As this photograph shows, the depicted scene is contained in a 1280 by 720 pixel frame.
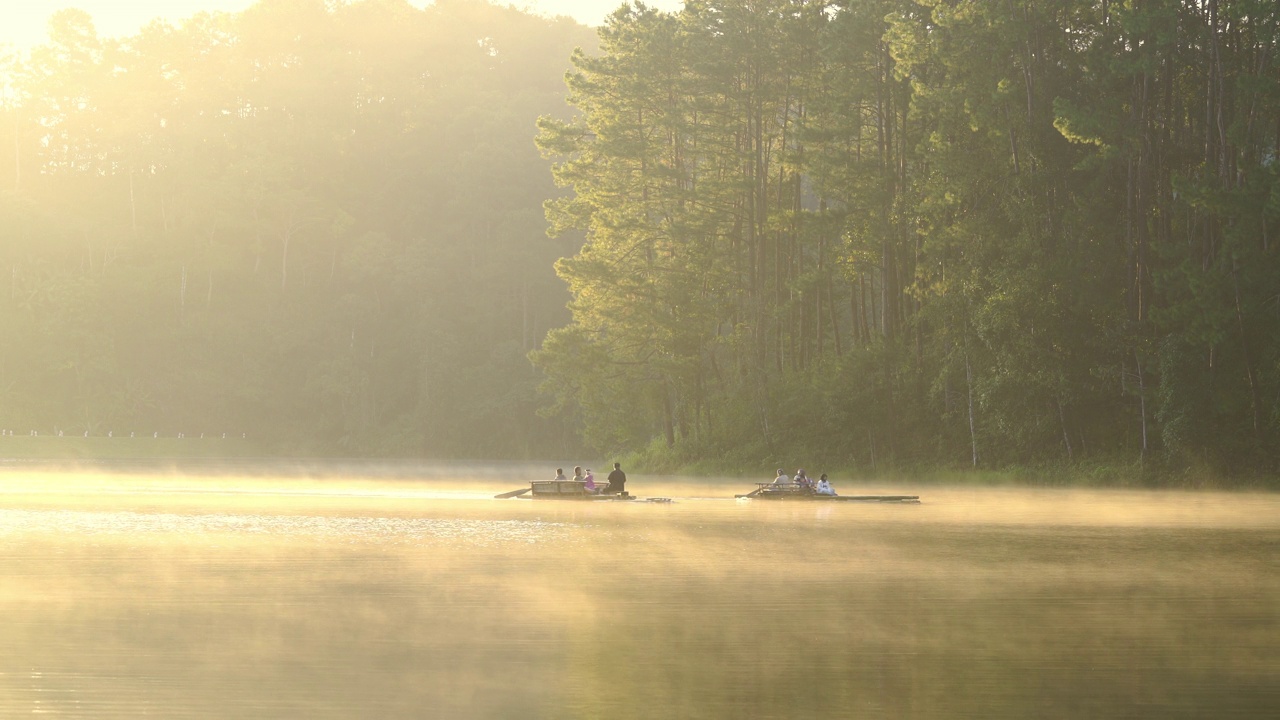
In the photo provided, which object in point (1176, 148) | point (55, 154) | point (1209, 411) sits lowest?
point (1209, 411)

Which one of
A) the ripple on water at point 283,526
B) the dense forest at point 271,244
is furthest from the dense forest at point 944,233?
the dense forest at point 271,244


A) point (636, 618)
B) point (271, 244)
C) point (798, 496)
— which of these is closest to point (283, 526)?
point (636, 618)

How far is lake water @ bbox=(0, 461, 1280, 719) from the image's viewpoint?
10.8m

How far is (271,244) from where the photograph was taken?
348ft

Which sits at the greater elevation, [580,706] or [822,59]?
[822,59]

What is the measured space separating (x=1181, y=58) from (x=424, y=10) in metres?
89.3

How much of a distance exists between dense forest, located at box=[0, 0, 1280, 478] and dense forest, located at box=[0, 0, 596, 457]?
24cm

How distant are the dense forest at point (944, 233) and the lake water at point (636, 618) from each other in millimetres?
12745

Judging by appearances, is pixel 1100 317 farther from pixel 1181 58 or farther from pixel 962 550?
pixel 962 550

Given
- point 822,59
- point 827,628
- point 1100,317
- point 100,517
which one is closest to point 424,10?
point 822,59

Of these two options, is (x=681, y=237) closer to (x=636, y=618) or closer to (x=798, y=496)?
(x=798, y=496)

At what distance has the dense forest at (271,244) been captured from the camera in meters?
96.1

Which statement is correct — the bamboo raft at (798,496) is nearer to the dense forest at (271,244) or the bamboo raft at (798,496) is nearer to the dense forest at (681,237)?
the dense forest at (681,237)

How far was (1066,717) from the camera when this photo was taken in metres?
10.2
